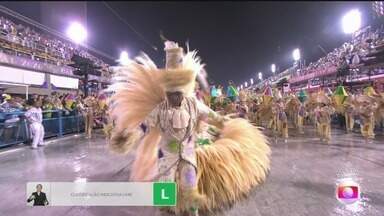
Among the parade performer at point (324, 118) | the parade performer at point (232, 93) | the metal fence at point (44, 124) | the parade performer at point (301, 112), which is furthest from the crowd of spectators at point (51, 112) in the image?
the parade performer at point (301, 112)

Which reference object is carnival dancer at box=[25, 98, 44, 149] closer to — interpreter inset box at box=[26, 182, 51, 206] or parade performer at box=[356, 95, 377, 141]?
interpreter inset box at box=[26, 182, 51, 206]

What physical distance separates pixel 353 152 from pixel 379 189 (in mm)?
3572

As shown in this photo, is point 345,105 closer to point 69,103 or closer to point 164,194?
point 69,103

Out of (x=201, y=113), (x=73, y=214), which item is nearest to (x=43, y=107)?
(x=73, y=214)

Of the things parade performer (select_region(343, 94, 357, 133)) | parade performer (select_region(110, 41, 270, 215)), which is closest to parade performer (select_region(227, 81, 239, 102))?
parade performer (select_region(343, 94, 357, 133))

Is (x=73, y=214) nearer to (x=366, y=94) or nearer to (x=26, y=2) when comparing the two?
(x=26, y=2)

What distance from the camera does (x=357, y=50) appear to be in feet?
53.3

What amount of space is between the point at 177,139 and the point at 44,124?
396 inches

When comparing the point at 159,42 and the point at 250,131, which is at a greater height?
the point at 159,42

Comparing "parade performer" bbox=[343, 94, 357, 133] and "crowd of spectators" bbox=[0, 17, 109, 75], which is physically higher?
"crowd of spectators" bbox=[0, 17, 109, 75]

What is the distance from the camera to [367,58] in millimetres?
14406

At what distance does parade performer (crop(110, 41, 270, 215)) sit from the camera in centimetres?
363
